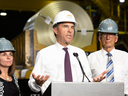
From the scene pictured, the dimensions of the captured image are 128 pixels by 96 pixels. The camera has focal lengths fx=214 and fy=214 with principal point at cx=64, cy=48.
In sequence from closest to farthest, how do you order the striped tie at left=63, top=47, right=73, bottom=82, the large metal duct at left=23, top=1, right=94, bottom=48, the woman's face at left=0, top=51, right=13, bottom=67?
1. the striped tie at left=63, top=47, right=73, bottom=82
2. the woman's face at left=0, top=51, right=13, bottom=67
3. the large metal duct at left=23, top=1, right=94, bottom=48

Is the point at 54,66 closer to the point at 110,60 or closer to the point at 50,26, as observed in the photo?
the point at 110,60

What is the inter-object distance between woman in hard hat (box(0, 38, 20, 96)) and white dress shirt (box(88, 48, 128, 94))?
0.86m

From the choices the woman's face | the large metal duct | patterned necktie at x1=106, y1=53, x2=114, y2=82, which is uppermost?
the large metal duct

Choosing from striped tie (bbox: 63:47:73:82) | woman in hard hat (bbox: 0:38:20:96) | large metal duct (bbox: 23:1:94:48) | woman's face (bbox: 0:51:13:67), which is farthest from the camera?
large metal duct (bbox: 23:1:94:48)

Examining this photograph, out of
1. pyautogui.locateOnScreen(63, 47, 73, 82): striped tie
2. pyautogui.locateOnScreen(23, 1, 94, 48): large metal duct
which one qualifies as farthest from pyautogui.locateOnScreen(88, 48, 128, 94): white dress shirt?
pyautogui.locateOnScreen(23, 1, 94, 48): large metal duct

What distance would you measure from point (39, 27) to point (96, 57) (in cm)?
177

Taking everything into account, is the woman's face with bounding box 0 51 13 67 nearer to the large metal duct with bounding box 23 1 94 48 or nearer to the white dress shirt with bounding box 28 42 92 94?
the white dress shirt with bounding box 28 42 92 94

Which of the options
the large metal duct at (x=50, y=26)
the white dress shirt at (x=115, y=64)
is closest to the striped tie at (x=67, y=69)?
the white dress shirt at (x=115, y=64)

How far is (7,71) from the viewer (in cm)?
223

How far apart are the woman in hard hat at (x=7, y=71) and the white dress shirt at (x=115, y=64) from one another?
86 cm

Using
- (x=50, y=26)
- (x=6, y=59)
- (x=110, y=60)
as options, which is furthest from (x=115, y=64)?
(x=50, y=26)

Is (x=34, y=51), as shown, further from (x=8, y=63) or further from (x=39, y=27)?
(x=8, y=63)

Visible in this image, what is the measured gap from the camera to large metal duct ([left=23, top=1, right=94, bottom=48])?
390cm

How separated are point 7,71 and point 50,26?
6.32ft
